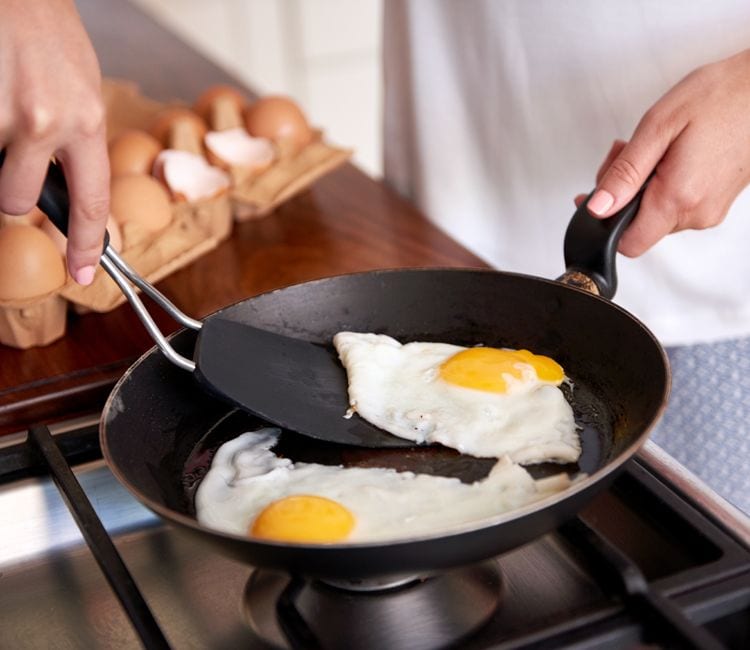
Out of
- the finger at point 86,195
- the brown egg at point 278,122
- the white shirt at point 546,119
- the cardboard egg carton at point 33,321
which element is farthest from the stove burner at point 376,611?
the brown egg at point 278,122

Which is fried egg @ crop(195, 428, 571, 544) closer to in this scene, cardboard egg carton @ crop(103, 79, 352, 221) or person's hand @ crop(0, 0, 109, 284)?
person's hand @ crop(0, 0, 109, 284)

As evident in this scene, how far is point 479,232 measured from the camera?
177 cm

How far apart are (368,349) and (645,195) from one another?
0.34m

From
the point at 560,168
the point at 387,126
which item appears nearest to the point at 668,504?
the point at 560,168

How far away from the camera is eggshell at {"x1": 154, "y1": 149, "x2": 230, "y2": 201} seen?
1466 millimetres

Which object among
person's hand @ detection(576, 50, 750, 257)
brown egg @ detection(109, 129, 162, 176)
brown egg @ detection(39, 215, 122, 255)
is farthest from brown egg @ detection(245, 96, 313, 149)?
person's hand @ detection(576, 50, 750, 257)

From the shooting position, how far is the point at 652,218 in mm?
1094

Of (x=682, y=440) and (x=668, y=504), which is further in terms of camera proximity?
(x=682, y=440)

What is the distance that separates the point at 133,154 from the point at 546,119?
624 millimetres

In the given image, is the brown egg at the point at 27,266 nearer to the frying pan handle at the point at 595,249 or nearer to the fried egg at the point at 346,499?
the fried egg at the point at 346,499

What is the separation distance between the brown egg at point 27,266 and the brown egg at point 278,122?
0.49 meters

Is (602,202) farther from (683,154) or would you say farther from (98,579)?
(98,579)

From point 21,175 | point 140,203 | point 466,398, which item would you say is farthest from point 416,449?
point 140,203

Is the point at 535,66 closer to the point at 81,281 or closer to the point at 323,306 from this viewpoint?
the point at 323,306
